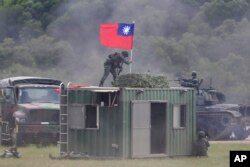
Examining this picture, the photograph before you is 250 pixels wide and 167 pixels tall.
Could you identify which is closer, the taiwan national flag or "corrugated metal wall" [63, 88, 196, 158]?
"corrugated metal wall" [63, 88, 196, 158]

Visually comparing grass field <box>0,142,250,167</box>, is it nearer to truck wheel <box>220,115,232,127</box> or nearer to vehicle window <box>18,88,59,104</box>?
vehicle window <box>18,88,59,104</box>

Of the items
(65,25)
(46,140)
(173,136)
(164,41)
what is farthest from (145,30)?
(173,136)

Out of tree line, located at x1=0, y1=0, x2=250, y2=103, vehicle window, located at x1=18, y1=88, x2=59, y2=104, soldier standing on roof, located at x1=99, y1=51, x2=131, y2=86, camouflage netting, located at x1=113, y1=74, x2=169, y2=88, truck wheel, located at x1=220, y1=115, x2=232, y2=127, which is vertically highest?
tree line, located at x1=0, y1=0, x2=250, y2=103

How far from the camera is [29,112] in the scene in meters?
32.7

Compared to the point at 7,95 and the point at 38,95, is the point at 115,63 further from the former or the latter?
the point at 7,95

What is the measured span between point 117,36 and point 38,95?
690cm

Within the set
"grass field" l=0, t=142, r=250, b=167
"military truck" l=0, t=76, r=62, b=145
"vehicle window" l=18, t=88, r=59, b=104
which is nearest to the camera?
"grass field" l=0, t=142, r=250, b=167

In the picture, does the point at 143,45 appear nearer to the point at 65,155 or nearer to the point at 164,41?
the point at 164,41

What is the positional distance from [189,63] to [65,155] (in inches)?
1276

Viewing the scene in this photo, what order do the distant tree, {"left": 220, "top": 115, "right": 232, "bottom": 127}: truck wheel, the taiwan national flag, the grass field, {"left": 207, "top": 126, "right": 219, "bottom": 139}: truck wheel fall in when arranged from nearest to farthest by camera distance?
the grass field < the taiwan national flag < {"left": 220, "top": 115, "right": 232, "bottom": 127}: truck wheel < {"left": 207, "top": 126, "right": 219, "bottom": 139}: truck wheel < the distant tree

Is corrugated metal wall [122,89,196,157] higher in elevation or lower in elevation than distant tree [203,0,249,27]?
lower

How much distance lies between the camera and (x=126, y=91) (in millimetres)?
25594

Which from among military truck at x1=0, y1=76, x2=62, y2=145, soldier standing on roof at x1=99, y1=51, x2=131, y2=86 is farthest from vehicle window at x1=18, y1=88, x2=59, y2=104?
soldier standing on roof at x1=99, y1=51, x2=131, y2=86

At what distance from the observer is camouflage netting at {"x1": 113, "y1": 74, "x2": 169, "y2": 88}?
1028 inches
